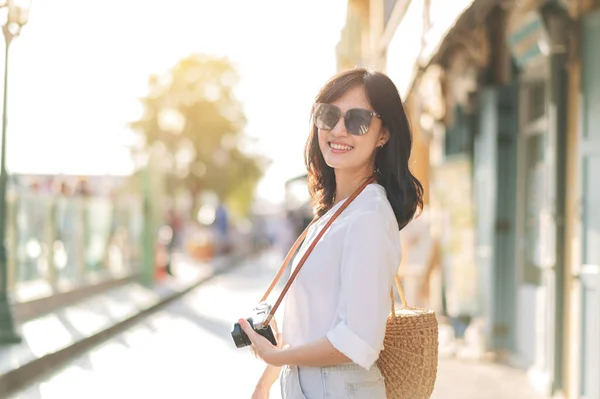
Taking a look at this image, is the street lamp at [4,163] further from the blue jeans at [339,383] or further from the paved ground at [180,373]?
the blue jeans at [339,383]

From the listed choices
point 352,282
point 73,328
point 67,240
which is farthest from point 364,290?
point 67,240

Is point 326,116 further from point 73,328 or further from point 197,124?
point 197,124

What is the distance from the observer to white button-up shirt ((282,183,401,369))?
2559 mm

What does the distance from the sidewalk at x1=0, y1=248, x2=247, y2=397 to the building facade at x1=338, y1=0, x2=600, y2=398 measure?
14.4 ft

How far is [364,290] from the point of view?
2.55 meters

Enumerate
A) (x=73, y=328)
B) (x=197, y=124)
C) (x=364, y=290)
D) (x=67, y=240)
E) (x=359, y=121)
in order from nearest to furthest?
(x=364, y=290)
(x=359, y=121)
(x=73, y=328)
(x=67, y=240)
(x=197, y=124)

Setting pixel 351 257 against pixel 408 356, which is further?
pixel 408 356

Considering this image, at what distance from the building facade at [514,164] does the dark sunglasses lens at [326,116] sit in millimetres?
2332

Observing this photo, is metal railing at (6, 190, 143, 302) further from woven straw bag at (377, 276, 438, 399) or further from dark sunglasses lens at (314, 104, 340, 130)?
woven straw bag at (377, 276, 438, 399)

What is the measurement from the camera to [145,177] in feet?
86.4

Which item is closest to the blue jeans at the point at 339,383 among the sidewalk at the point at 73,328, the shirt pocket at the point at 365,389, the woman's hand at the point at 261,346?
the shirt pocket at the point at 365,389

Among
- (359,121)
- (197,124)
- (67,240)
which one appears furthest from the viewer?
(197,124)

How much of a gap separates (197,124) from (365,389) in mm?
59127

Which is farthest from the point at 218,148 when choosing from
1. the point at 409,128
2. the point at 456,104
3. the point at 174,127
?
the point at 409,128
